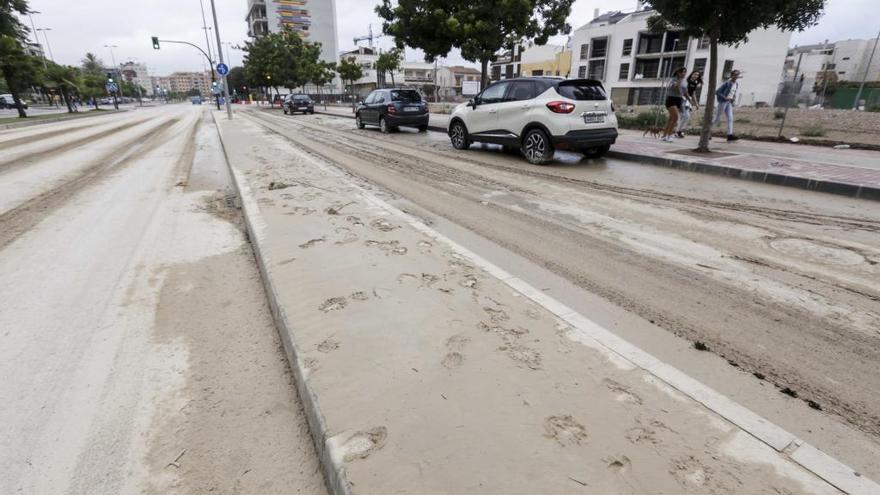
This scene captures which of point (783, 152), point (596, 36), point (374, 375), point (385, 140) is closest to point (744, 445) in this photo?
point (374, 375)

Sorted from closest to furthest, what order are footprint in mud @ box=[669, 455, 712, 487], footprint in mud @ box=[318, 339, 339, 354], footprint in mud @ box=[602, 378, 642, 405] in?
footprint in mud @ box=[669, 455, 712, 487] < footprint in mud @ box=[602, 378, 642, 405] < footprint in mud @ box=[318, 339, 339, 354]

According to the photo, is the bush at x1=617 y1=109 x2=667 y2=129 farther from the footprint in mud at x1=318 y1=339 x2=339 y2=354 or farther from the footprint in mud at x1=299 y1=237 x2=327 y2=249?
the footprint in mud at x1=318 y1=339 x2=339 y2=354

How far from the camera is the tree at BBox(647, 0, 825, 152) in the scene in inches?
309

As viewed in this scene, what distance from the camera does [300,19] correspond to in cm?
8800

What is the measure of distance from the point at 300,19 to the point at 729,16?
96.2m

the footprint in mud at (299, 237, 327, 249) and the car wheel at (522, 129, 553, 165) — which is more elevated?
the car wheel at (522, 129, 553, 165)

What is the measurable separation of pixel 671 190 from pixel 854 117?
41.5ft

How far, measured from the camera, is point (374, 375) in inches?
83.5

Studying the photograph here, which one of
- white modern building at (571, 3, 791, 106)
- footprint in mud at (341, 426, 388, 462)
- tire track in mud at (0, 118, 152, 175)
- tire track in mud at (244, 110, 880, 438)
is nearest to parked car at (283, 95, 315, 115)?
tire track in mud at (0, 118, 152, 175)

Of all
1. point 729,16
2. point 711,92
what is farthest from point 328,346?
point 729,16

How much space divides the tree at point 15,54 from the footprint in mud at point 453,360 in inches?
1649

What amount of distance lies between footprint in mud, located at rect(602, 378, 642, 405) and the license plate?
7.07 m

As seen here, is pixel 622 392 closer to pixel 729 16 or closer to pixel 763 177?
pixel 763 177

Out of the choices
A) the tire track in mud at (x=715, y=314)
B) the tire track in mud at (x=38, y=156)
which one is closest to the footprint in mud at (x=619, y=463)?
the tire track in mud at (x=715, y=314)
